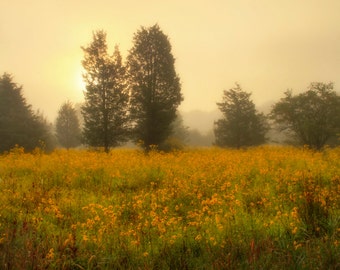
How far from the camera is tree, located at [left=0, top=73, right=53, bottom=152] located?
2070cm

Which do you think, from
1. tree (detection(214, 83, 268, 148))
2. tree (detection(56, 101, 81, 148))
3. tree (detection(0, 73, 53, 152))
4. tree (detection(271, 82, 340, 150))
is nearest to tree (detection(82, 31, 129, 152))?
tree (detection(0, 73, 53, 152))

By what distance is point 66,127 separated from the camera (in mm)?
33938

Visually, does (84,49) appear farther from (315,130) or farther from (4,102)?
(315,130)

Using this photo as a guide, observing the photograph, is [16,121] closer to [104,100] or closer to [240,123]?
[104,100]

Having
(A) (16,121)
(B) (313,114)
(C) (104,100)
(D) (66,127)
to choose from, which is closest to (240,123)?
(B) (313,114)

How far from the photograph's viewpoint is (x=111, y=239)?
14.7ft

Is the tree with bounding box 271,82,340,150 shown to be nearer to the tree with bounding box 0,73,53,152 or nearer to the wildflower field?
the wildflower field

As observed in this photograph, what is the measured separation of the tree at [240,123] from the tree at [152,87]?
535 centimetres

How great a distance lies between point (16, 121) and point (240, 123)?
17.4m

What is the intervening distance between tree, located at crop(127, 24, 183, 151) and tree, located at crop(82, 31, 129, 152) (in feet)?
3.22

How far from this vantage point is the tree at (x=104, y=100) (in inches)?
701

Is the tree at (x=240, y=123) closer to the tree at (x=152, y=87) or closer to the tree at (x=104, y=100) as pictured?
the tree at (x=152, y=87)

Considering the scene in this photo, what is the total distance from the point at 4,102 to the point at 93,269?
2286cm

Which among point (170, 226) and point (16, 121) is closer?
point (170, 226)
